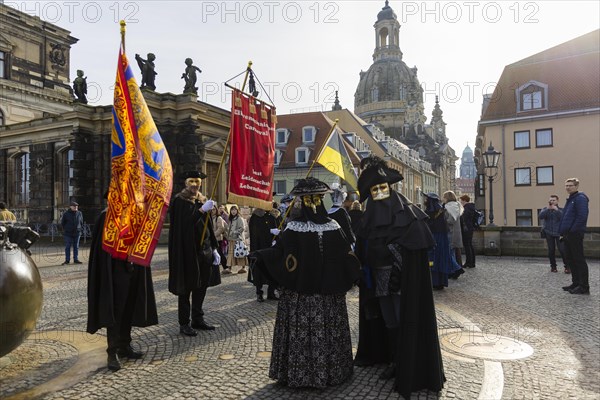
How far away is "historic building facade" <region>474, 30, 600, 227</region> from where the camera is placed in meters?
32.3

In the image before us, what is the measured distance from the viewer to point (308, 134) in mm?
45531

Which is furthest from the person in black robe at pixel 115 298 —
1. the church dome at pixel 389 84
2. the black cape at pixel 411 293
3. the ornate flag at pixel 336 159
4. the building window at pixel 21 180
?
the church dome at pixel 389 84

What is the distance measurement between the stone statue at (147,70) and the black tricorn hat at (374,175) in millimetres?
22509

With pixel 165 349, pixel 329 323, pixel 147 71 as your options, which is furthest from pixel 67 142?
pixel 329 323

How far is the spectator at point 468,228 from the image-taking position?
13.2 metres

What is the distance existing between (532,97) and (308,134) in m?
20.4

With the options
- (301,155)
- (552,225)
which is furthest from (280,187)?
(552,225)

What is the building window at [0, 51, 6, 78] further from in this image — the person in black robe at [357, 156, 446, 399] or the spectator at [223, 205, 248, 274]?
the person in black robe at [357, 156, 446, 399]

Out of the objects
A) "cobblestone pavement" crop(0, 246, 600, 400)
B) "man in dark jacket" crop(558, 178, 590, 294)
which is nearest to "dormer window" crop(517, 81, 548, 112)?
"man in dark jacket" crop(558, 178, 590, 294)

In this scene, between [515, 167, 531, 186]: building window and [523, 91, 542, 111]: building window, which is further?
[523, 91, 542, 111]: building window

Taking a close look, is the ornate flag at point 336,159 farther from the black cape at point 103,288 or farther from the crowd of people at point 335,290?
the black cape at point 103,288

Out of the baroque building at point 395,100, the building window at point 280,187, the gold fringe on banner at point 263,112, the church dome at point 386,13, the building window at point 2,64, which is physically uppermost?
the church dome at point 386,13

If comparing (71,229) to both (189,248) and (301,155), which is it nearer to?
(189,248)

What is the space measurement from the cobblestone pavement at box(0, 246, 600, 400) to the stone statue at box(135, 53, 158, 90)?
59.8 ft
